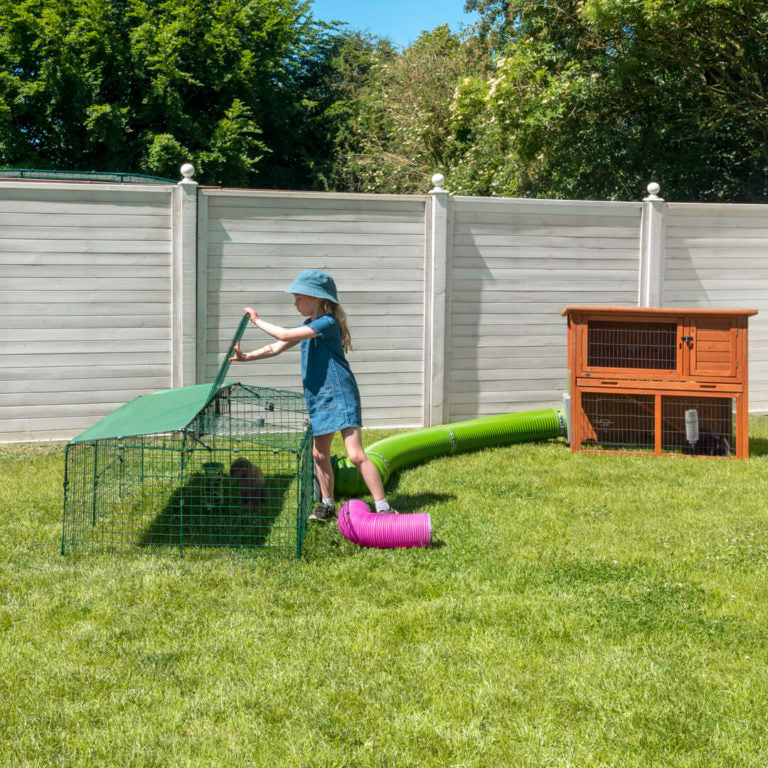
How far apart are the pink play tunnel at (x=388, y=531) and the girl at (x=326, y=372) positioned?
15.1 inches

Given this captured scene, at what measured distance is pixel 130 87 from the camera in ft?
84.5

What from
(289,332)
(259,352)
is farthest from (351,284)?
(289,332)

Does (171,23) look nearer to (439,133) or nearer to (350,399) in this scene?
(439,133)

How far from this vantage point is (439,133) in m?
24.0

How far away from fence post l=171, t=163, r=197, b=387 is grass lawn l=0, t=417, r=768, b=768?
3.23 meters

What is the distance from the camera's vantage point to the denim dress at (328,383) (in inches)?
211

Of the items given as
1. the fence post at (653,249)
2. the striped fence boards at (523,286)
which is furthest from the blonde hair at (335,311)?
the fence post at (653,249)

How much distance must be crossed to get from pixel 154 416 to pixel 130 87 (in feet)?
76.1

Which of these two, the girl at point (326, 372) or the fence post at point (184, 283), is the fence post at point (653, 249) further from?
the girl at point (326, 372)

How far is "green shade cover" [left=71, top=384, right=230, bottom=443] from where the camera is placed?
4.69 m

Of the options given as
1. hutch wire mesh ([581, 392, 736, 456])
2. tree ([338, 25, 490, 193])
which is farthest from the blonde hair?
tree ([338, 25, 490, 193])

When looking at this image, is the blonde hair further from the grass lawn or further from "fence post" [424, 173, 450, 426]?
"fence post" [424, 173, 450, 426]

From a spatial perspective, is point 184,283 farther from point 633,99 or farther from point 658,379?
point 633,99

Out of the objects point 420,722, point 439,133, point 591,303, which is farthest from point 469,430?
point 439,133
